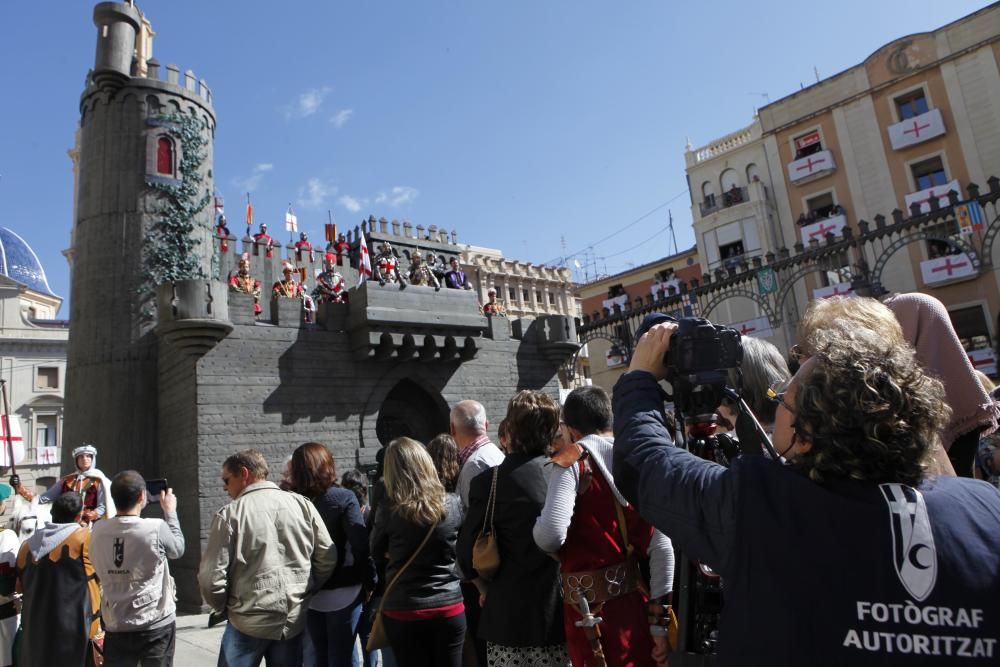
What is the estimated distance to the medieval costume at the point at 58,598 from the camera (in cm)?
494

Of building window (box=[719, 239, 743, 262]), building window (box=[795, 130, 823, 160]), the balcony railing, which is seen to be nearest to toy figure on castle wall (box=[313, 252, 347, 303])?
building window (box=[719, 239, 743, 262])

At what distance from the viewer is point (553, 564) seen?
3432mm

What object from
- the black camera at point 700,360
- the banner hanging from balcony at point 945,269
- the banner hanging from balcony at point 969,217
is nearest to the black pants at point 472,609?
the black camera at point 700,360

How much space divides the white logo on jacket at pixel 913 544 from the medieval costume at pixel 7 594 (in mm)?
6713

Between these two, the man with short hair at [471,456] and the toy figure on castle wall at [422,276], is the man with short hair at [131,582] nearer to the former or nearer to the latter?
the man with short hair at [471,456]

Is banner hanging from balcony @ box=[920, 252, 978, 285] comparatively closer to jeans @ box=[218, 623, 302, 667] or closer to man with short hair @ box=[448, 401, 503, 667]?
man with short hair @ box=[448, 401, 503, 667]

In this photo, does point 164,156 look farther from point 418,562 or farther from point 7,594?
point 418,562

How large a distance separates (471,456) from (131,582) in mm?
2481

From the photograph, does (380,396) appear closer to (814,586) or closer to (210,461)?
(210,461)

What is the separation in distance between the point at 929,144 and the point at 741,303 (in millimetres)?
10019

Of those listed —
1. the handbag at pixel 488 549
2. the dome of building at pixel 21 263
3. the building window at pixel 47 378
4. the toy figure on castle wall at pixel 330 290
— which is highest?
the dome of building at pixel 21 263

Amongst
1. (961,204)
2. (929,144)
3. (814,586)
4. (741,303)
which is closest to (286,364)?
(814,586)

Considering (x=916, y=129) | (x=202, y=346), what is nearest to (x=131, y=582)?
(x=202, y=346)

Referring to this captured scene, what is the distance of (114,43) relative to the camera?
1598 centimetres
